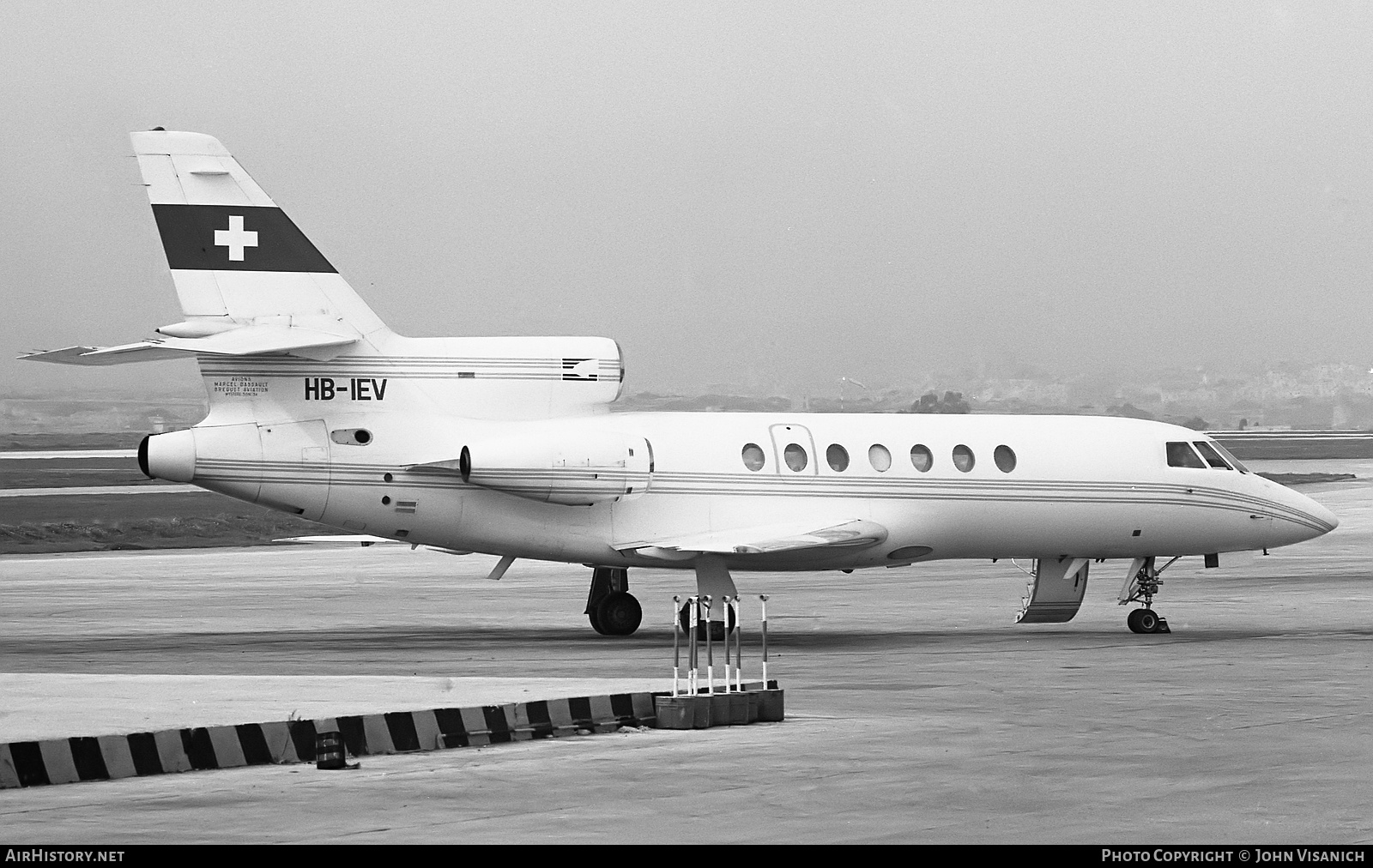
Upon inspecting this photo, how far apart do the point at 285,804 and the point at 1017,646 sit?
14.5 m

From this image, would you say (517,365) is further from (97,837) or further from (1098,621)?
(97,837)

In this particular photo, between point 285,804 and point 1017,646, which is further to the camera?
point 1017,646

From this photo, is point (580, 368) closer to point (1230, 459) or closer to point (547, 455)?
point (547, 455)

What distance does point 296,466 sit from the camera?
25.1 metres

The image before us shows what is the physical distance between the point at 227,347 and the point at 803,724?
37.9 feet

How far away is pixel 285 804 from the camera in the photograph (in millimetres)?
11492

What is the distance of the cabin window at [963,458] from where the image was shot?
27625mm

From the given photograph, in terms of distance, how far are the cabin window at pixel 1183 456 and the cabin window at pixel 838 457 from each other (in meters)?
5.33

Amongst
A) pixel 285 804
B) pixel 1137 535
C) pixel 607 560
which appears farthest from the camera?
pixel 1137 535

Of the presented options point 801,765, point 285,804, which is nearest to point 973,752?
point 801,765

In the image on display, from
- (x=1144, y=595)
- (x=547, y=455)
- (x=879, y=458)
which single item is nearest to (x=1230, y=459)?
(x=1144, y=595)

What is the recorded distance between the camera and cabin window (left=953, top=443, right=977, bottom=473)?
27625mm

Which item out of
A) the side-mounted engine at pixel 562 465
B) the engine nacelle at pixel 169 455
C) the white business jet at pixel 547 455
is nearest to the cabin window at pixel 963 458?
the white business jet at pixel 547 455

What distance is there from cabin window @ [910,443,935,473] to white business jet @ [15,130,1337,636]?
A: 1.0 inches
